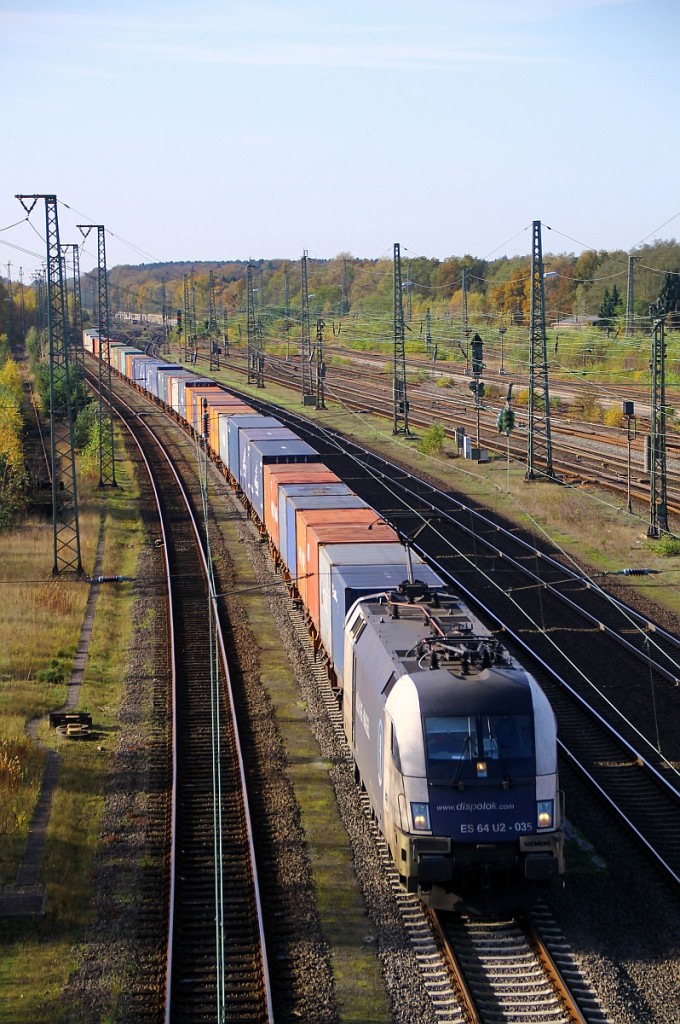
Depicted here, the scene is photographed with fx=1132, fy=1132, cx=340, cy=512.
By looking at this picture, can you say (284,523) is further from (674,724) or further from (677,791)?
(677,791)

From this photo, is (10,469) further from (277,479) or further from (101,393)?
(277,479)

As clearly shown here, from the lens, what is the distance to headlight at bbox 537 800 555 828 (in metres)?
12.4

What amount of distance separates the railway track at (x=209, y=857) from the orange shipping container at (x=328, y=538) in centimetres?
221

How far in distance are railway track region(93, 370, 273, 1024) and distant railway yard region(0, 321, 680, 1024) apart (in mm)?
40

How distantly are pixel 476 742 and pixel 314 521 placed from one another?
38.0ft

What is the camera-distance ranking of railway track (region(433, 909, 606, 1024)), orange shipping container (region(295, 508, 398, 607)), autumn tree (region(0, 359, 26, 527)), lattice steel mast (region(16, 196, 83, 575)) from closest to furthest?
railway track (region(433, 909, 606, 1024))
orange shipping container (region(295, 508, 398, 607))
lattice steel mast (region(16, 196, 83, 575))
autumn tree (region(0, 359, 26, 527))

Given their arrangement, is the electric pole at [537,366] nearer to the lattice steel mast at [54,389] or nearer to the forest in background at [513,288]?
the lattice steel mast at [54,389]

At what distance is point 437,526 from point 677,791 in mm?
19427

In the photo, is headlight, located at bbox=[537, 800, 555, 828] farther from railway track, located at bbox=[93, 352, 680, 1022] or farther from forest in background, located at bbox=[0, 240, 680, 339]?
forest in background, located at bbox=[0, 240, 680, 339]

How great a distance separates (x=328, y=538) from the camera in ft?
70.8

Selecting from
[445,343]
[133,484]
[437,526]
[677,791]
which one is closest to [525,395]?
[445,343]

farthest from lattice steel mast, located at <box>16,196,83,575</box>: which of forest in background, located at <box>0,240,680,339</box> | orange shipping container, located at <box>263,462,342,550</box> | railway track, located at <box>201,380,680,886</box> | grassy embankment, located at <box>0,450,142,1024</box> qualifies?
forest in background, located at <box>0,240,680,339</box>

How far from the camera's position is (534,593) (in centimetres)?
2762

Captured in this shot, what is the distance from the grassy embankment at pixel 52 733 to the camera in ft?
40.7
